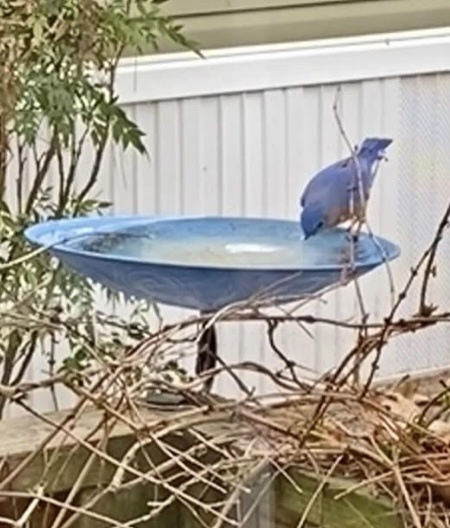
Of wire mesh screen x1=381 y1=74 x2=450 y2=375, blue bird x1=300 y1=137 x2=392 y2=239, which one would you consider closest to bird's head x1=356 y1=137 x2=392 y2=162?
blue bird x1=300 y1=137 x2=392 y2=239

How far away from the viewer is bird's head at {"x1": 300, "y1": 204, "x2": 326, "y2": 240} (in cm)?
191

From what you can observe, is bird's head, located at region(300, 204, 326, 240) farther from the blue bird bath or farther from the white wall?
the white wall

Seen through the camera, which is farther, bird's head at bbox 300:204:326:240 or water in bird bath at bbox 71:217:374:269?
bird's head at bbox 300:204:326:240

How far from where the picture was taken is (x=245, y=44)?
332 cm

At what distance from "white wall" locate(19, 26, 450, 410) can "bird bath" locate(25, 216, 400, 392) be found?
112cm

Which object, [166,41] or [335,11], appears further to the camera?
[335,11]

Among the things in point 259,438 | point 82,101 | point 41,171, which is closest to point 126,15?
point 82,101

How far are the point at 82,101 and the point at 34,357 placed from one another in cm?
62

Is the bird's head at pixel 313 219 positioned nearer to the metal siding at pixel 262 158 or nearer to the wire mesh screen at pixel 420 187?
the metal siding at pixel 262 158

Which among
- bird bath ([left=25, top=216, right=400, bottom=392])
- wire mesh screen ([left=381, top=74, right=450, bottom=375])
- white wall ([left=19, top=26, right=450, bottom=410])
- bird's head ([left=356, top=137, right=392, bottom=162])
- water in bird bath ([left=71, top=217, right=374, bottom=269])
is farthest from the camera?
wire mesh screen ([left=381, top=74, right=450, bottom=375])

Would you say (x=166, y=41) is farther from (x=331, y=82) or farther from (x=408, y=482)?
(x=408, y=482)

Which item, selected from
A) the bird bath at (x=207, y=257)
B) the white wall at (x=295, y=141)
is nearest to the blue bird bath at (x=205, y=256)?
the bird bath at (x=207, y=257)

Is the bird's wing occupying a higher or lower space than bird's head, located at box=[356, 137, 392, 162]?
lower

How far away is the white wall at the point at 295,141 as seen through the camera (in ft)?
10.5
